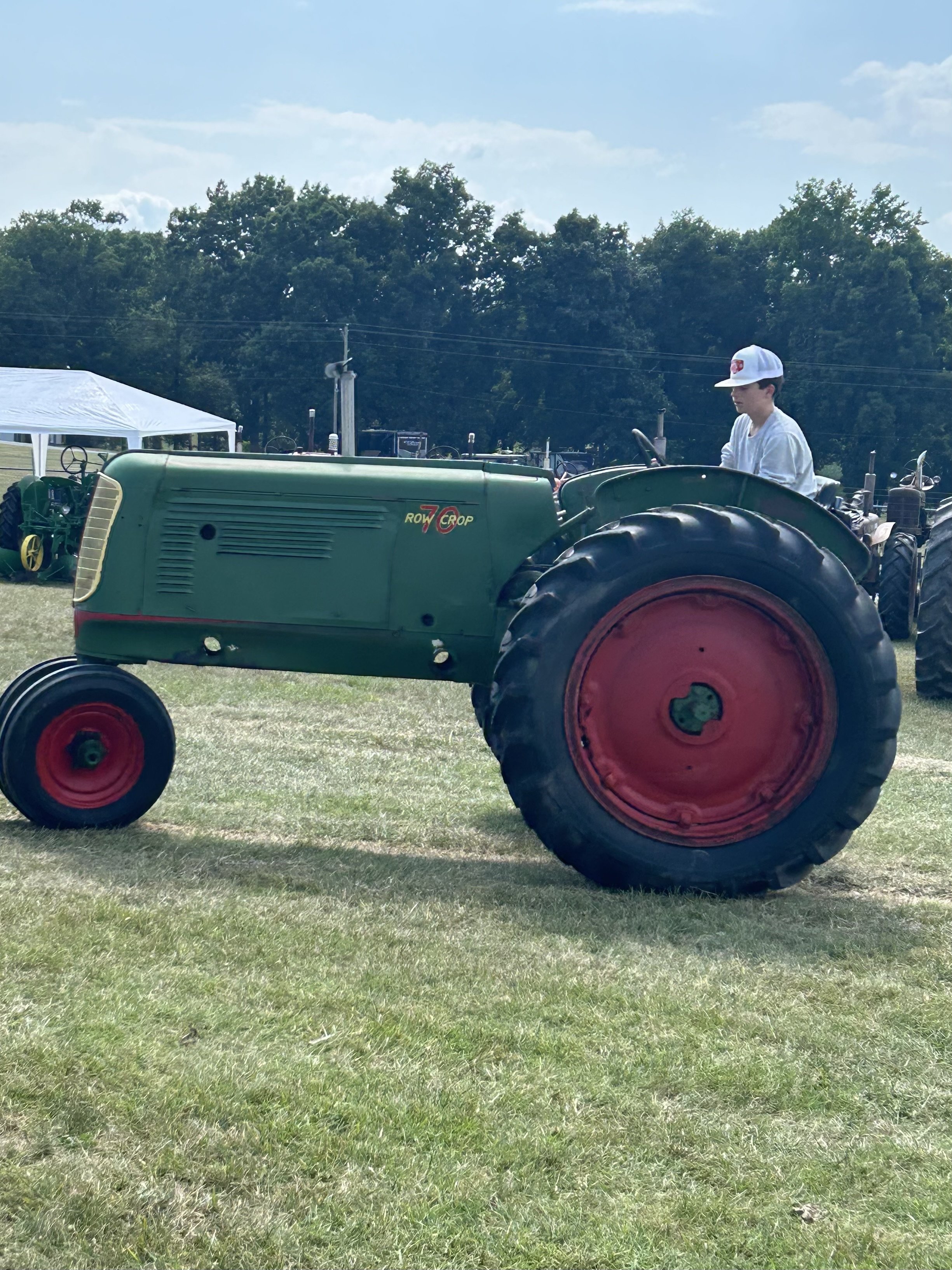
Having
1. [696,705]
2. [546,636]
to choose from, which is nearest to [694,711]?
[696,705]

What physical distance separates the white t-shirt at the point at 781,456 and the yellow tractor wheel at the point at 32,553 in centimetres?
1403

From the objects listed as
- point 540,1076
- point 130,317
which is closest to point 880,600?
point 540,1076

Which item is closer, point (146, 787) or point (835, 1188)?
point (835, 1188)

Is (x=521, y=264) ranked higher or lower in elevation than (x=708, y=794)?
higher

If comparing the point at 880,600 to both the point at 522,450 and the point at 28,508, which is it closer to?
the point at 28,508

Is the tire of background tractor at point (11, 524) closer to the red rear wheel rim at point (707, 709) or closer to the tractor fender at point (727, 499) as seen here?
the tractor fender at point (727, 499)

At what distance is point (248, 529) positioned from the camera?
5.44 meters

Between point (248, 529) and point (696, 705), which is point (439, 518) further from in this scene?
point (696, 705)

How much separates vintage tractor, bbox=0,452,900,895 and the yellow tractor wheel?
12673 mm

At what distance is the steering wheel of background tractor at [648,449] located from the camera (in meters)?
5.56

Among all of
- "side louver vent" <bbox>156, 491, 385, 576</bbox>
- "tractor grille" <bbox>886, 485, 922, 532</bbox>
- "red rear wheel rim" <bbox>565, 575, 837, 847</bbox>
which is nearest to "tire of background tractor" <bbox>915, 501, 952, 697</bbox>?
"red rear wheel rim" <bbox>565, 575, 837, 847</bbox>

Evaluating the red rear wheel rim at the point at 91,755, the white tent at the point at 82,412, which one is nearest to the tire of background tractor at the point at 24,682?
the red rear wheel rim at the point at 91,755

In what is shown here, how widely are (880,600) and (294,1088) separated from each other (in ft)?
41.1

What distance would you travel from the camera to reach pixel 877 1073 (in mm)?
3295
